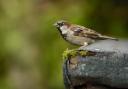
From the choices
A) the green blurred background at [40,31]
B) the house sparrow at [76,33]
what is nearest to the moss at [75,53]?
the house sparrow at [76,33]

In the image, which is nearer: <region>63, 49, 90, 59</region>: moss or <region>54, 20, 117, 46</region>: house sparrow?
<region>63, 49, 90, 59</region>: moss

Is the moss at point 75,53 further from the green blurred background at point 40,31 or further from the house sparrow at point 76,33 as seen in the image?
the green blurred background at point 40,31

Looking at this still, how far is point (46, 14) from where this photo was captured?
854 centimetres

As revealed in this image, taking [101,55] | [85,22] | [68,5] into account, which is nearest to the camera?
[101,55]

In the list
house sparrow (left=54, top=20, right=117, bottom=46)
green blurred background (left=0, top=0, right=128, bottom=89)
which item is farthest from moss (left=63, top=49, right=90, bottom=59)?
green blurred background (left=0, top=0, right=128, bottom=89)

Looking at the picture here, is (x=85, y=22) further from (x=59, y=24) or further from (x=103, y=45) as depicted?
(x=103, y=45)

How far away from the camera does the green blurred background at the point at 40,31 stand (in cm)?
806

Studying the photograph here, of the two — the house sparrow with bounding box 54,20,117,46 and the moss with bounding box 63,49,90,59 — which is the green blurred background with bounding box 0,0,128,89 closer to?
the house sparrow with bounding box 54,20,117,46

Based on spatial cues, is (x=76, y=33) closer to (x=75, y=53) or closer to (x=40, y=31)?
(x=75, y=53)

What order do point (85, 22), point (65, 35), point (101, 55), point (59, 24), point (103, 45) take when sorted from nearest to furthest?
point (101, 55) → point (103, 45) → point (65, 35) → point (59, 24) → point (85, 22)

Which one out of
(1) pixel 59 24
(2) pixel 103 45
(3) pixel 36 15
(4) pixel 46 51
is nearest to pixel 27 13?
(3) pixel 36 15

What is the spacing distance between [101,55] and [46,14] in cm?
679

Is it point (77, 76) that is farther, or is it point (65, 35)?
point (65, 35)

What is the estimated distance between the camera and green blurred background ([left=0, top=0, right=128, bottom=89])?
806cm
